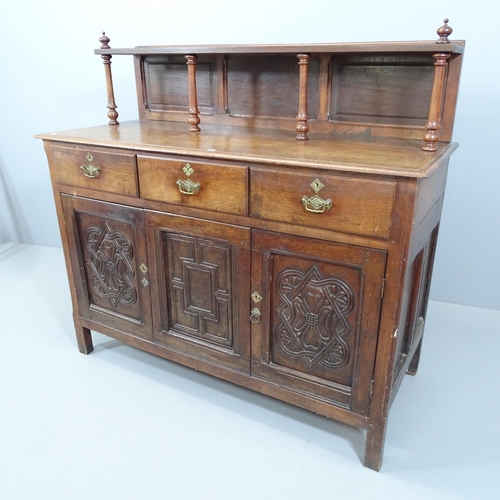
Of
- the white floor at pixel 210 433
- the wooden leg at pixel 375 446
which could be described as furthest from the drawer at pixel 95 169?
the wooden leg at pixel 375 446

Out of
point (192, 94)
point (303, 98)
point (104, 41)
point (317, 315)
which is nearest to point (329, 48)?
point (303, 98)

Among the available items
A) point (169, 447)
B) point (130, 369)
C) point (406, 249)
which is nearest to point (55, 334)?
point (130, 369)

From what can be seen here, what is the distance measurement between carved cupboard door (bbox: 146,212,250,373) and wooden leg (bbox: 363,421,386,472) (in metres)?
0.49

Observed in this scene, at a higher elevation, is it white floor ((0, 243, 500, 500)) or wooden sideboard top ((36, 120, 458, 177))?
wooden sideboard top ((36, 120, 458, 177))

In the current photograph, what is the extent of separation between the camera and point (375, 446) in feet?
5.08

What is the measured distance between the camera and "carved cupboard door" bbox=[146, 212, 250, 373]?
1.64 meters

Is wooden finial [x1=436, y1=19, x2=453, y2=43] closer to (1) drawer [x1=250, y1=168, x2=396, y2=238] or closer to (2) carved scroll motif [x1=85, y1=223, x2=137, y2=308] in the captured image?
(1) drawer [x1=250, y1=168, x2=396, y2=238]

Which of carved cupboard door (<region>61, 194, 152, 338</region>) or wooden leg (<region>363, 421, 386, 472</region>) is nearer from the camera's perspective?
wooden leg (<region>363, 421, 386, 472</region>)

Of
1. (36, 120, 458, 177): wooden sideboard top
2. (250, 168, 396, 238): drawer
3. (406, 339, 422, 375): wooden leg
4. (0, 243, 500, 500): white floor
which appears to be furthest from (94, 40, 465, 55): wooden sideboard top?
(0, 243, 500, 500): white floor

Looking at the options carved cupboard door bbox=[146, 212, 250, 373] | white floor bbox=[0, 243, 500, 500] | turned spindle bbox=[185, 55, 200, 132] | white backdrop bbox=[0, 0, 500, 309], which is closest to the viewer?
white floor bbox=[0, 243, 500, 500]

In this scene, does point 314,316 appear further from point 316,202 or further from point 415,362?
point 415,362

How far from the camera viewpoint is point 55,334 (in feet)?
7.80

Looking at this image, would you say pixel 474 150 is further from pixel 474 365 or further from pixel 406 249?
pixel 406 249

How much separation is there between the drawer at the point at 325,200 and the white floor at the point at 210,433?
0.84m
